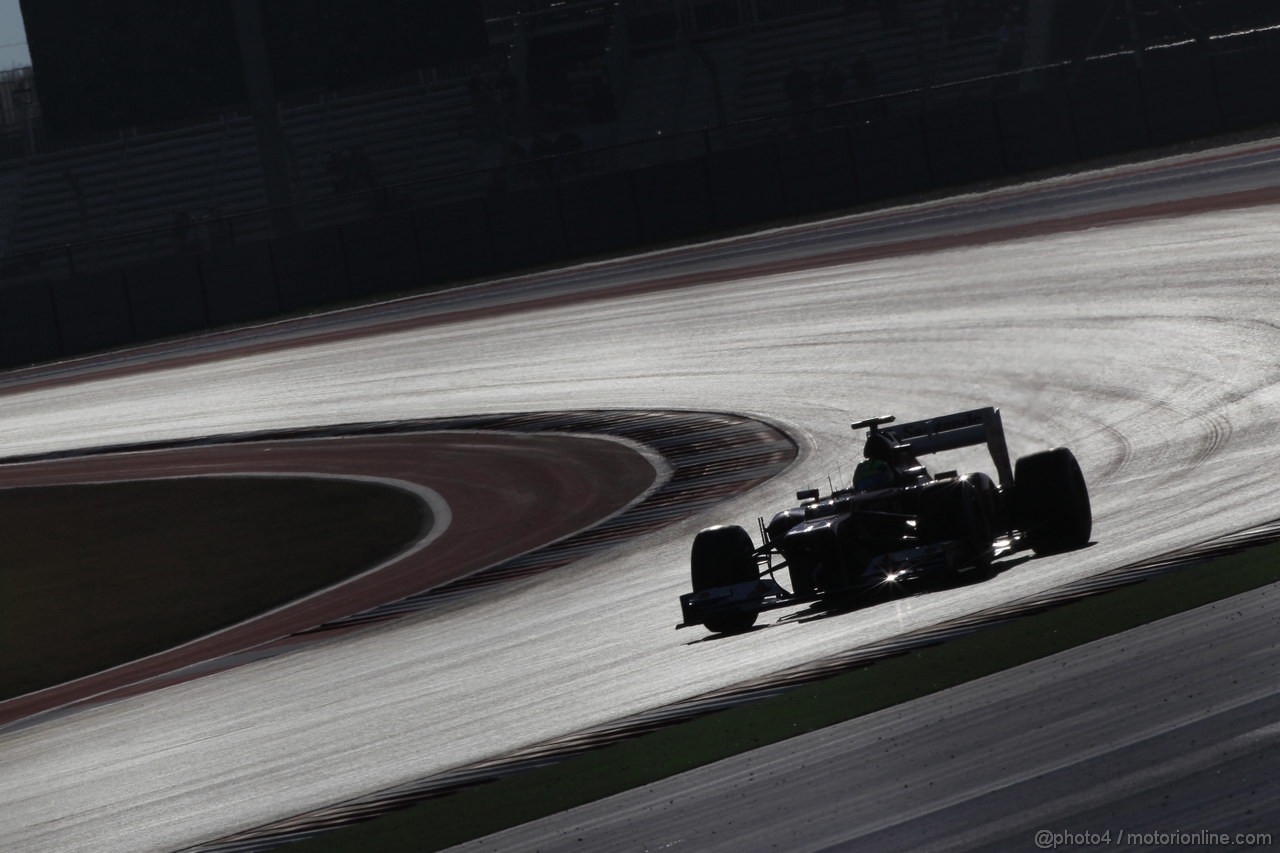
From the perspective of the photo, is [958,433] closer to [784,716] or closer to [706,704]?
[706,704]

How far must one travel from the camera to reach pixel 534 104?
4362 cm

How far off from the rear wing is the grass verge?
567 cm

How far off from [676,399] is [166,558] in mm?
5225

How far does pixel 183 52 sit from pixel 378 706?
31.1m

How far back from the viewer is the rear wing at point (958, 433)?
29.1ft

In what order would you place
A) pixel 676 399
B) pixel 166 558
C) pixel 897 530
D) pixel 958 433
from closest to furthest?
pixel 897 530, pixel 958 433, pixel 166 558, pixel 676 399

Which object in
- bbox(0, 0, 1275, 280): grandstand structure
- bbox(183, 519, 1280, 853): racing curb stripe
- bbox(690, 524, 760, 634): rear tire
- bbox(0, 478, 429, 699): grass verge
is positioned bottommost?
bbox(0, 478, 429, 699): grass verge

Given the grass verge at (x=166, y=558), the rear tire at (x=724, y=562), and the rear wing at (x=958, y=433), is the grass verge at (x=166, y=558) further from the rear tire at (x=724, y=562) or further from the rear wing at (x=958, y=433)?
the rear wing at (x=958, y=433)

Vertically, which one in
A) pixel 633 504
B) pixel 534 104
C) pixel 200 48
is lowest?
pixel 633 504

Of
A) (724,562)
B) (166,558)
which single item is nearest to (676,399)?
(166,558)

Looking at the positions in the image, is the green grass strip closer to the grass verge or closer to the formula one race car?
the formula one race car

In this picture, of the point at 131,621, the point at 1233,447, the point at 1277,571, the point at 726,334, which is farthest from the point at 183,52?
the point at 1277,571

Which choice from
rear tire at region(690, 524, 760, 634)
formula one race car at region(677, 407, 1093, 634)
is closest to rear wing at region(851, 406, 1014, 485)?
formula one race car at region(677, 407, 1093, 634)

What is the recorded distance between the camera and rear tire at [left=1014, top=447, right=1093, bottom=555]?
8.35 meters
